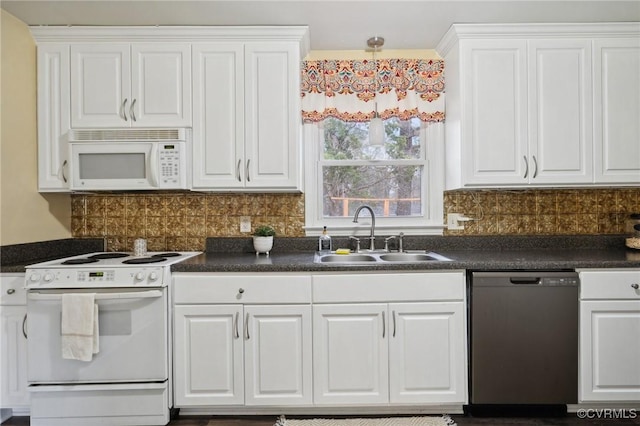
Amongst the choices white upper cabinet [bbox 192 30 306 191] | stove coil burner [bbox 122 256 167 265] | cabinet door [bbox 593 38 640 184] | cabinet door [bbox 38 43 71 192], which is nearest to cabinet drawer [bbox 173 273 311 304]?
stove coil burner [bbox 122 256 167 265]

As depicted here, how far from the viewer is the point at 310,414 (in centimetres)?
218

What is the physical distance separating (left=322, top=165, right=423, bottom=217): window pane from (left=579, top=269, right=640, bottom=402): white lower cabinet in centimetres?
119

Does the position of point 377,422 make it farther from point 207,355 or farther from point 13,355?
point 13,355

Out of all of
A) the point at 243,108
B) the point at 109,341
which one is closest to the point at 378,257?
the point at 243,108

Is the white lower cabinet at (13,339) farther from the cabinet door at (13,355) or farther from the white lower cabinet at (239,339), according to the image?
the white lower cabinet at (239,339)

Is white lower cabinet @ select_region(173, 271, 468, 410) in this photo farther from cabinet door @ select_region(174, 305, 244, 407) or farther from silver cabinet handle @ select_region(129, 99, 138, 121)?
silver cabinet handle @ select_region(129, 99, 138, 121)

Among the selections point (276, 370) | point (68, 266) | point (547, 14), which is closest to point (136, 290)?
point (68, 266)

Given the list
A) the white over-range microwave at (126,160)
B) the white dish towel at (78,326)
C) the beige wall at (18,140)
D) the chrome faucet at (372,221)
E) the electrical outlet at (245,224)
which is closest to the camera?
the white dish towel at (78,326)

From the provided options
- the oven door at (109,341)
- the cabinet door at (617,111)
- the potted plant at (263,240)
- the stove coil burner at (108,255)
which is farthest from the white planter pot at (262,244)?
the cabinet door at (617,111)

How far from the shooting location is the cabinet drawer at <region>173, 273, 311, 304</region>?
6.91 ft

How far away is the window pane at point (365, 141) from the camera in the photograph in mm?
2838

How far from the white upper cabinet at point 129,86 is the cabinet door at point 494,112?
1.86 meters

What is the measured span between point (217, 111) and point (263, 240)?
0.92 meters

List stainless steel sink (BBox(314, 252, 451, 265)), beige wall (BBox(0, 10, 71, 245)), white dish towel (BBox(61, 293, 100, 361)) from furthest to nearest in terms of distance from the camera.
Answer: stainless steel sink (BBox(314, 252, 451, 265))
beige wall (BBox(0, 10, 71, 245))
white dish towel (BBox(61, 293, 100, 361))
